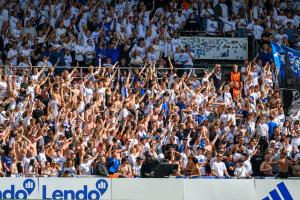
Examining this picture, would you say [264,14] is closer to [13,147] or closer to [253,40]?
[253,40]

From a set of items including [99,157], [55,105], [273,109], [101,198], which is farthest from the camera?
[273,109]

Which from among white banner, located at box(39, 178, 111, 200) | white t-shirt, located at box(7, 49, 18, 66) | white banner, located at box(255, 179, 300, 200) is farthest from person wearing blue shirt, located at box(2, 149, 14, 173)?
white banner, located at box(255, 179, 300, 200)

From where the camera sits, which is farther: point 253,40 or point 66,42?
point 253,40

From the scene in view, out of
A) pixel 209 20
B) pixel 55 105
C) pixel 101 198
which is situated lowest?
pixel 101 198

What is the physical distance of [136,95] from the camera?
32812 mm

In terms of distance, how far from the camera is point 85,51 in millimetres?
34719

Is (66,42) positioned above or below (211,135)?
above

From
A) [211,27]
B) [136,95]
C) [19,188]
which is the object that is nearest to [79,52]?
A: [136,95]

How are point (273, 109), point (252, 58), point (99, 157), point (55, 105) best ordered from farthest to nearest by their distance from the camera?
point (252, 58) < point (273, 109) < point (55, 105) < point (99, 157)

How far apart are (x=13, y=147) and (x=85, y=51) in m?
6.48

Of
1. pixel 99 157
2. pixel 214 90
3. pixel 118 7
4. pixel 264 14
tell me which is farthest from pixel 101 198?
pixel 264 14

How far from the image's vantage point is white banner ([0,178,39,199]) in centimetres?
2684

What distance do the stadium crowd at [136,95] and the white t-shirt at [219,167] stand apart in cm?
3

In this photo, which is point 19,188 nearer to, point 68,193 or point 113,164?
point 68,193
